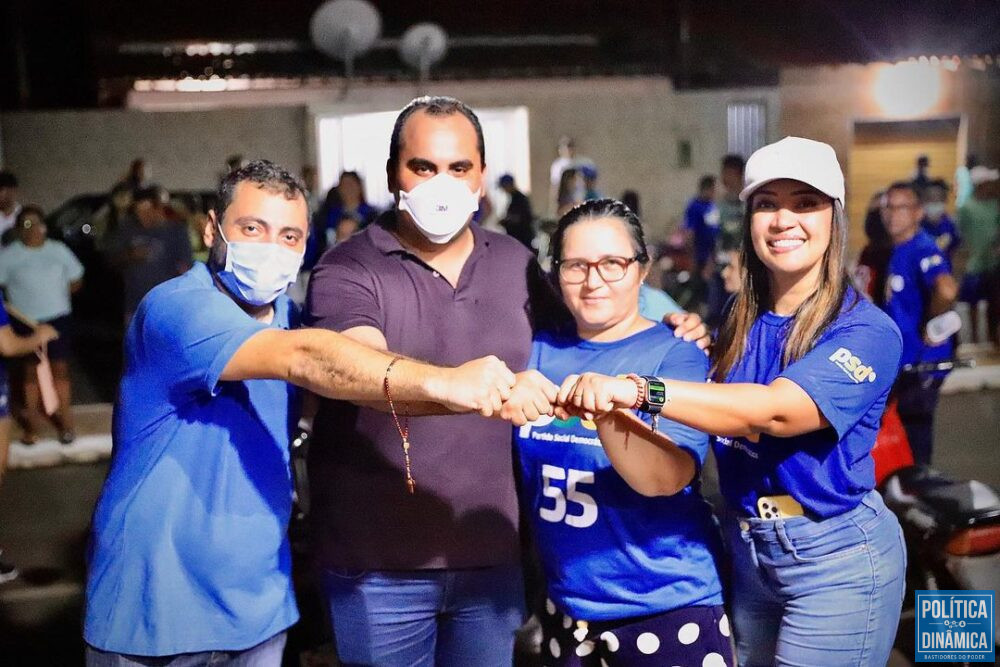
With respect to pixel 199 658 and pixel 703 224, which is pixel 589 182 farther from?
pixel 199 658

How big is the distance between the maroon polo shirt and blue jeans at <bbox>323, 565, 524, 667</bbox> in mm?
45

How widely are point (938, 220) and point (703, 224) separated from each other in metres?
2.59

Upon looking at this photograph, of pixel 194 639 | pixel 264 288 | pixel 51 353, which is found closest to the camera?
pixel 194 639

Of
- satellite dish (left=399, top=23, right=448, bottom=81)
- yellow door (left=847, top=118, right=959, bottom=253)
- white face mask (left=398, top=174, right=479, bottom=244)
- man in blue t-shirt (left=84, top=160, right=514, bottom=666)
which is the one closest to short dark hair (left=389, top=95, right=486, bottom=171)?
white face mask (left=398, top=174, right=479, bottom=244)

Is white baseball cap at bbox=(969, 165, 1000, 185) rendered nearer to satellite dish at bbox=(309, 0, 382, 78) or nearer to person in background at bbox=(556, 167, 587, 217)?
person in background at bbox=(556, 167, 587, 217)

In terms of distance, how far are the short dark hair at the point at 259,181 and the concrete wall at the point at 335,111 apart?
1348 centimetres

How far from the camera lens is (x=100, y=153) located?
49.4ft

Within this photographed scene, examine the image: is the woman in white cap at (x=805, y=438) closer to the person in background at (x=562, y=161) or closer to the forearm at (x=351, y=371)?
the forearm at (x=351, y=371)

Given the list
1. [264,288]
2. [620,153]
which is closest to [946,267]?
[264,288]

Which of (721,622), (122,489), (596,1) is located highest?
(596,1)

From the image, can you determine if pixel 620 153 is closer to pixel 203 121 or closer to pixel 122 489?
pixel 203 121

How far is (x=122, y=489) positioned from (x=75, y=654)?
2832 mm

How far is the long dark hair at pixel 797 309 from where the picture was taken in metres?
2.42

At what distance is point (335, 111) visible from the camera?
1562 cm
